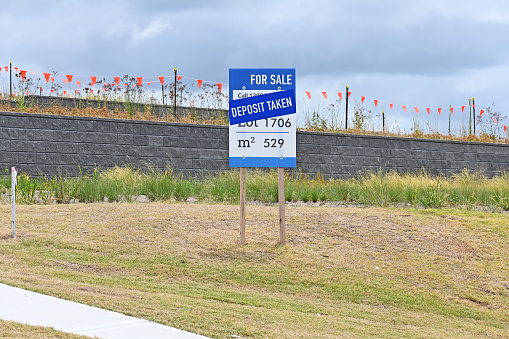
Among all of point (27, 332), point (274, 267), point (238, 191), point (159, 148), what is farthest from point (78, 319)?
point (159, 148)

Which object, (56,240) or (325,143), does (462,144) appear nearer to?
(325,143)

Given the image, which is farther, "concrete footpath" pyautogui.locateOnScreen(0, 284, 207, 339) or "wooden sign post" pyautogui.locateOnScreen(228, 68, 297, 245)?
"wooden sign post" pyautogui.locateOnScreen(228, 68, 297, 245)

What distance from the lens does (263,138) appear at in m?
9.78

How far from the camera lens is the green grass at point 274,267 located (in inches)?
261

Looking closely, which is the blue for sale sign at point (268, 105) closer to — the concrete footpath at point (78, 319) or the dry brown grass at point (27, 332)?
the concrete footpath at point (78, 319)

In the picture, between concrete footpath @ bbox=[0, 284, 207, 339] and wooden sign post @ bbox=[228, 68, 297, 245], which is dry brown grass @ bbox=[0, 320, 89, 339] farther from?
wooden sign post @ bbox=[228, 68, 297, 245]

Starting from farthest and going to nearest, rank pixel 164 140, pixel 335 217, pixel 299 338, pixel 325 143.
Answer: pixel 325 143, pixel 164 140, pixel 335 217, pixel 299 338

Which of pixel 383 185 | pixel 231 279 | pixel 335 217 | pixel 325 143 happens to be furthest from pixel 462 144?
pixel 231 279

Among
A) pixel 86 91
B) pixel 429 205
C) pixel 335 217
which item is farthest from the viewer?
pixel 86 91

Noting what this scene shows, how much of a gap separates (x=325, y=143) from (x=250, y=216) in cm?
928

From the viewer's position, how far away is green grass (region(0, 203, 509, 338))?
6.62 m

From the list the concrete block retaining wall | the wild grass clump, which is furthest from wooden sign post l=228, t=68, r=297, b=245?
the concrete block retaining wall

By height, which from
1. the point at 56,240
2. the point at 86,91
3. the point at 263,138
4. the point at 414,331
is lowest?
the point at 414,331

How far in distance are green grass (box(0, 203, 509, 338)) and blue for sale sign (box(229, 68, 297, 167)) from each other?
1.31 meters
